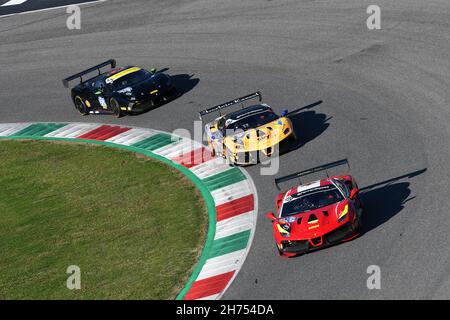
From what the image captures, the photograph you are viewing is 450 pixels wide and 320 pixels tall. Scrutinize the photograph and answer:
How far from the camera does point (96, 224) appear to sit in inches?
890

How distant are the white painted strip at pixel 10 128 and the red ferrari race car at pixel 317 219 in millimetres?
14176

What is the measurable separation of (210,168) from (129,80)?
6283 millimetres

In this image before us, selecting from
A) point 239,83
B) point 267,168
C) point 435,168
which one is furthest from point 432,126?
point 239,83

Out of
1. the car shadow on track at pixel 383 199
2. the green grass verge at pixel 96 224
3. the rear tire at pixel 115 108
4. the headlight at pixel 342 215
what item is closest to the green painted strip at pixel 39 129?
the green grass verge at pixel 96 224

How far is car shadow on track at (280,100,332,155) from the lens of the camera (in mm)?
24192

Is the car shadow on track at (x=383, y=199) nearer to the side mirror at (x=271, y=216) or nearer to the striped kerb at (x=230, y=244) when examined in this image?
the side mirror at (x=271, y=216)

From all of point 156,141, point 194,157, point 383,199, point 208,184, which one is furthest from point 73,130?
point 383,199

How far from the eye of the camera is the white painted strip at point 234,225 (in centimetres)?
2075

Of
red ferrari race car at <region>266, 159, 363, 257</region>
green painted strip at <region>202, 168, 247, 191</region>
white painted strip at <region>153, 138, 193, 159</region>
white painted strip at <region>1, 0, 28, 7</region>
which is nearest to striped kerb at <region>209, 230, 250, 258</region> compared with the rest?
red ferrari race car at <region>266, 159, 363, 257</region>

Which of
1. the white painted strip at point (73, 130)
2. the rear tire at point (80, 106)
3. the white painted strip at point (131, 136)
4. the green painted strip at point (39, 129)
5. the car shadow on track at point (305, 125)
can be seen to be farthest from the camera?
the rear tire at point (80, 106)

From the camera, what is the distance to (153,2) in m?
40.1

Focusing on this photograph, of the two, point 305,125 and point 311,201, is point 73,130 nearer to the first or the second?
point 305,125

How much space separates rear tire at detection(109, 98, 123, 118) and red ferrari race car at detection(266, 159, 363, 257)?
1114cm
